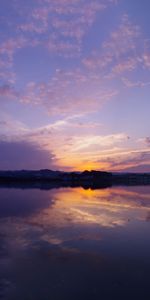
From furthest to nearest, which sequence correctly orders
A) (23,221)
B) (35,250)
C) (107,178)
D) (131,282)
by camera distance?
(107,178) → (23,221) → (35,250) → (131,282)

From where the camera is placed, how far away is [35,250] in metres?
12.3

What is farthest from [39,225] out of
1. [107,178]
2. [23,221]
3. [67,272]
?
[107,178]

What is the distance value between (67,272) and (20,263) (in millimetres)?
1894

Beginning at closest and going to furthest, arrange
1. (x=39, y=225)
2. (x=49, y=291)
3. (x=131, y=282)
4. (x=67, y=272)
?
1. (x=49, y=291)
2. (x=131, y=282)
3. (x=67, y=272)
4. (x=39, y=225)

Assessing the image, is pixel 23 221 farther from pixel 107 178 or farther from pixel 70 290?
pixel 107 178

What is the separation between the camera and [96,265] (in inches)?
426

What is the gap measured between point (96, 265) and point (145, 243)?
12.8 ft

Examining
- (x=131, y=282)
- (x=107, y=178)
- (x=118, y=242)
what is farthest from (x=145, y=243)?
(x=107, y=178)

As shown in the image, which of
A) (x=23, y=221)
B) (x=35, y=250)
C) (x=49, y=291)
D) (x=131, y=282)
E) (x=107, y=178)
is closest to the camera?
(x=49, y=291)

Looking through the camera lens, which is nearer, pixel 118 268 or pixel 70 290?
pixel 70 290

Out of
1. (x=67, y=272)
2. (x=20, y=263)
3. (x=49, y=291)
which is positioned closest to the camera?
(x=49, y=291)

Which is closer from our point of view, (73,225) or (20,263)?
(20,263)

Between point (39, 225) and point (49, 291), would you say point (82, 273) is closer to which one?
point (49, 291)

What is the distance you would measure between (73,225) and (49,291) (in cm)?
1003
